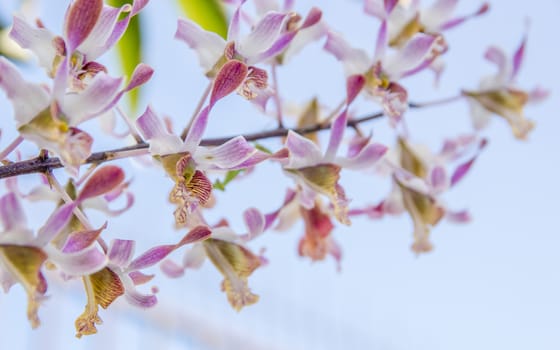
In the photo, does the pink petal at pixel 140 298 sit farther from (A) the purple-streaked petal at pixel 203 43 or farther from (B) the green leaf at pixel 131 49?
(B) the green leaf at pixel 131 49

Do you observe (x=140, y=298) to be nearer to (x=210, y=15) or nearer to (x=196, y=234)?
(x=196, y=234)

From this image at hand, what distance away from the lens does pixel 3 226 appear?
0.63 feet

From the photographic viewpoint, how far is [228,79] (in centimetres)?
21

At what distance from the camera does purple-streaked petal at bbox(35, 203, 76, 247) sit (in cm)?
19

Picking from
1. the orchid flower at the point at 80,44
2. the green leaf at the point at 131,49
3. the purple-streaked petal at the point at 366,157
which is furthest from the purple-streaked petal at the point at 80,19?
the green leaf at the point at 131,49

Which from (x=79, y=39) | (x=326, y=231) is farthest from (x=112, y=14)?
(x=326, y=231)

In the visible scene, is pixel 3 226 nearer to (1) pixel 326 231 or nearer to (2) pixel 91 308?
(2) pixel 91 308

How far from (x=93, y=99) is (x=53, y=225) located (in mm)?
36

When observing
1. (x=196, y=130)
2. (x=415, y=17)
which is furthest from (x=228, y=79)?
(x=415, y=17)

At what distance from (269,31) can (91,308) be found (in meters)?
0.11

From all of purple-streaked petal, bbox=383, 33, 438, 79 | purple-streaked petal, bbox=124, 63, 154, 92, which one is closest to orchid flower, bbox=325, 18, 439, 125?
purple-streaked petal, bbox=383, 33, 438, 79

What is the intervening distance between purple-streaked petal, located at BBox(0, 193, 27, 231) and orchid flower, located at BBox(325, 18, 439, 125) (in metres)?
0.15

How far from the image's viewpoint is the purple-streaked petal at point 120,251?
216 millimetres

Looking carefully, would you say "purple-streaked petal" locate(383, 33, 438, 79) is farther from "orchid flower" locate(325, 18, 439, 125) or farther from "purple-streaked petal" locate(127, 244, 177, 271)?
"purple-streaked petal" locate(127, 244, 177, 271)
